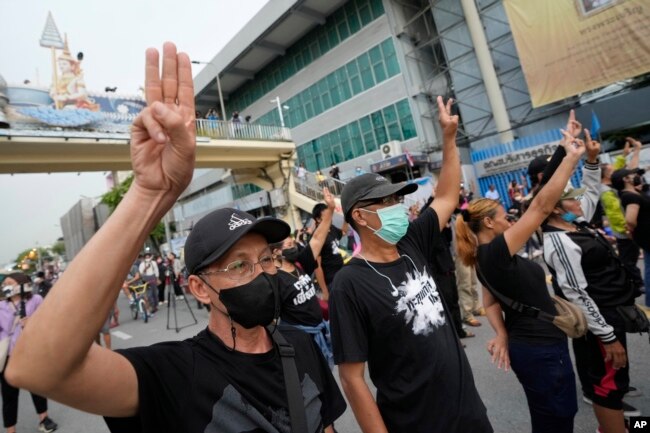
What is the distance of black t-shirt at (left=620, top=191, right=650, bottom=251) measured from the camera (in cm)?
385

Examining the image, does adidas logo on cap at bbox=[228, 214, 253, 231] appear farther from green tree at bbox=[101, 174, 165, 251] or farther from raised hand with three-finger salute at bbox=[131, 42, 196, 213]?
green tree at bbox=[101, 174, 165, 251]

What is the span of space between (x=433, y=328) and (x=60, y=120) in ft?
44.0

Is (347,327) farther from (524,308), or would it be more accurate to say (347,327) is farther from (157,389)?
(524,308)

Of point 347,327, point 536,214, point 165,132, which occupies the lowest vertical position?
point 347,327

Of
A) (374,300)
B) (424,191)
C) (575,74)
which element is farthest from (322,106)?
(374,300)

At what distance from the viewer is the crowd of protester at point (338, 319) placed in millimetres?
928

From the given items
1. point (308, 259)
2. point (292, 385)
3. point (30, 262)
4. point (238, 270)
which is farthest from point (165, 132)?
point (30, 262)

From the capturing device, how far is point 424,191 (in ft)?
48.7

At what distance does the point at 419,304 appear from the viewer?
75.1 inches

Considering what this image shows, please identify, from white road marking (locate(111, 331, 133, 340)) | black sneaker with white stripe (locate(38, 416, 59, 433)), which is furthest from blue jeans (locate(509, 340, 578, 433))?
white road marking (locate(111, 331, 133, 340))

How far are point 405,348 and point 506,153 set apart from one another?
15.8 m

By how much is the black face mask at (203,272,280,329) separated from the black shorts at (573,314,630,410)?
238cm

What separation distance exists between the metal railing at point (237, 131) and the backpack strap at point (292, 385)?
13.0m

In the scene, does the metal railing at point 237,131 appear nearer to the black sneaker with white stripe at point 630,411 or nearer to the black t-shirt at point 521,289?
the black t-shirt at point 521,289
